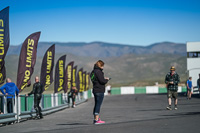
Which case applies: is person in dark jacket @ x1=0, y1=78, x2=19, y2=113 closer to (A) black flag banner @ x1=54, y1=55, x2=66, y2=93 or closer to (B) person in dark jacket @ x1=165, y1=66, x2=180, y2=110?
(B) person in dark jacket @ x1=165, y1=66, x2=180, y2=110

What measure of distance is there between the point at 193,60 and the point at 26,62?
39814mm

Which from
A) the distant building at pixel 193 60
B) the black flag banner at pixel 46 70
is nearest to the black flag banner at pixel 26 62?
the black flag banner at pixel 46 70

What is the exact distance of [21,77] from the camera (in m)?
18.2

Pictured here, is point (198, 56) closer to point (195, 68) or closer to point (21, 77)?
point (195, 68)

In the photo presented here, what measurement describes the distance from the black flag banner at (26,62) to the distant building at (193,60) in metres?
35.8

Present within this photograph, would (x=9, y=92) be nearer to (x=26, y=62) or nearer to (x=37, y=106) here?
(x=37, y=106)

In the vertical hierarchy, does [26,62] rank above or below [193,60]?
below

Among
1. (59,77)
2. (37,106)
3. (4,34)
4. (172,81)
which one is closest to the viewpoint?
(4,34)

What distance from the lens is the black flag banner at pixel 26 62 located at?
18.2 m

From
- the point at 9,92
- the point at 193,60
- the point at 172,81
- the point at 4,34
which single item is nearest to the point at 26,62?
the point at 9,92

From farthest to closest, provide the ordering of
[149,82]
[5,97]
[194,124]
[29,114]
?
[149,82]
[29,114]
[5,97]
[194,124]

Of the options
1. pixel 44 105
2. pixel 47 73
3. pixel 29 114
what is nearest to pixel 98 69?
pixel 29 114

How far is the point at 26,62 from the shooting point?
723 inches

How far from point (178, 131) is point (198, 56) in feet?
161
